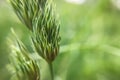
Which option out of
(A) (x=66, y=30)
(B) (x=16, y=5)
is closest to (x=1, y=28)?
(A) (x=66, y=30)

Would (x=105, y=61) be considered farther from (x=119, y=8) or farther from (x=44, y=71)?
→ (x=119, y=8)

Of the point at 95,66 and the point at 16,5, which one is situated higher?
the point at 16,5

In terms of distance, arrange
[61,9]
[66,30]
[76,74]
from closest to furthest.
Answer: [76,74] → [66,30] → [61,9]

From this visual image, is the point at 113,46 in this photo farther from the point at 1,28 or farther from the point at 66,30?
the point at 1,28

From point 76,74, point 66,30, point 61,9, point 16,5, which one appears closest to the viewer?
point 16,5

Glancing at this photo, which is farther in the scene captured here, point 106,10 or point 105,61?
point 106,10

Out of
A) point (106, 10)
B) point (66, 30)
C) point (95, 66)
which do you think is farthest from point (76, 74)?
point (106, 10)
